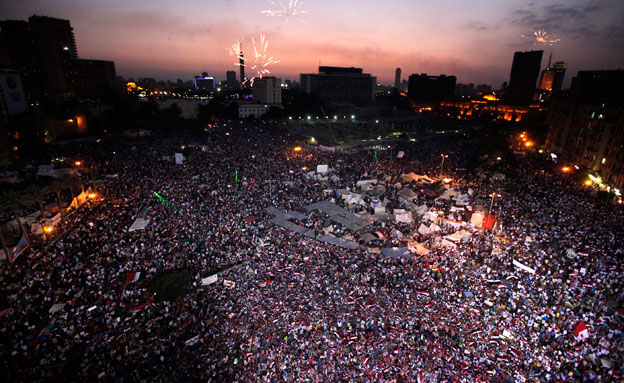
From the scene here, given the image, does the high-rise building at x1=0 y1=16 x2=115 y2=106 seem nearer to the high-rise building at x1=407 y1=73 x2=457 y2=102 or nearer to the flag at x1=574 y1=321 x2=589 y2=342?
the flag at x1=574 y1=321 x2=589 y2=342

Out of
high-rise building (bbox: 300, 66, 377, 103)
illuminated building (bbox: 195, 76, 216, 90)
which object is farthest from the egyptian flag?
illuminated building (bbox: 195, 76, 216, 90)

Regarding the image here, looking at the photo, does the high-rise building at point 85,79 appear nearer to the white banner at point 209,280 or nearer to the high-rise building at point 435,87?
the white banner at point 209,280

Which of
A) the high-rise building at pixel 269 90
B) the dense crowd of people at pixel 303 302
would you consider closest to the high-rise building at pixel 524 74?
the high-rise building at pixel 269 90

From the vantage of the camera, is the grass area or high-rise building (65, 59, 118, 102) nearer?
the grass area

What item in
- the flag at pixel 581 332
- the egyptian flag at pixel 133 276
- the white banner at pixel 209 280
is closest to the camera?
the flag at pixel 581 332

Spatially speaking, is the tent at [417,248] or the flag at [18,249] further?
the tent at [417,248]
